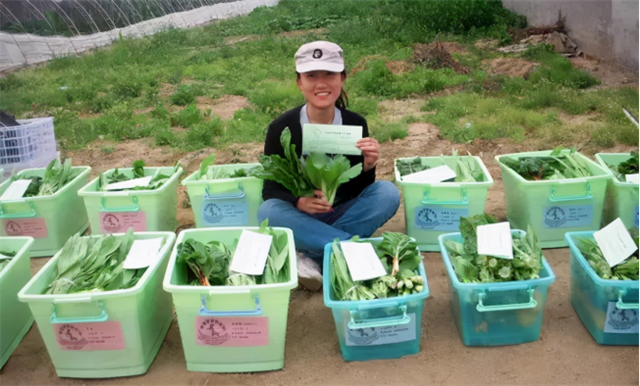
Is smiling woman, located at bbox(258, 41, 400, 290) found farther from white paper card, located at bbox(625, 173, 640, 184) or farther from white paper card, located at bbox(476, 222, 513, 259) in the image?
white paper card, located at bbox(625, 173, 640, 184)

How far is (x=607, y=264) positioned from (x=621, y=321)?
0.23m

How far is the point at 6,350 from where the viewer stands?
2541 mm

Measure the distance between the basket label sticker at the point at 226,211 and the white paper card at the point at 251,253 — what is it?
A: 0.79 m

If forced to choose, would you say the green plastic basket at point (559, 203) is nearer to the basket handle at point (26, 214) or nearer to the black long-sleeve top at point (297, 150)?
the black long-sleeve top at point (297, 150)

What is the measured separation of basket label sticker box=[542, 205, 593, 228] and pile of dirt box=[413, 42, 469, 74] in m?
3.86

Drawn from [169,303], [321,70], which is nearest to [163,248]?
[169,303]

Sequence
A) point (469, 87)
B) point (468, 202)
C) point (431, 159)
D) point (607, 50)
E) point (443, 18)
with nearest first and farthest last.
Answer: point (468, 202) < point (431, 159) < point (469, 87) < point (607, 50) < point (443, 18)

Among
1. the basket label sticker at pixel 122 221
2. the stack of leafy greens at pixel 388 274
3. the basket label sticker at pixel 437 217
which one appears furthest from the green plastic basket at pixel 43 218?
the basket label sticker at pixel 437 217

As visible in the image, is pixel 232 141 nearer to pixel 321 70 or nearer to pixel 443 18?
pixel 321 70

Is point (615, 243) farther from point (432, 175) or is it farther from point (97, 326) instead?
point (97, 326)

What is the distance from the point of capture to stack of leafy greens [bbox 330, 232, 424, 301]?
7.69ft

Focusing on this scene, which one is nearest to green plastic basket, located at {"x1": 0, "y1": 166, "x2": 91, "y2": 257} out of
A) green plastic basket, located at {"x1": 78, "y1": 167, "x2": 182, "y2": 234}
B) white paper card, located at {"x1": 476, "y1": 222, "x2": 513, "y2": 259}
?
green plastic basket, located at {"x1": 78, "y1": 167, "x2": 182, "y2": 234}

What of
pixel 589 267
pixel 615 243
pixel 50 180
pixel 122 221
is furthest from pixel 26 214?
pixel 615 243

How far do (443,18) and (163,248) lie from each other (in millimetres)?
6359
